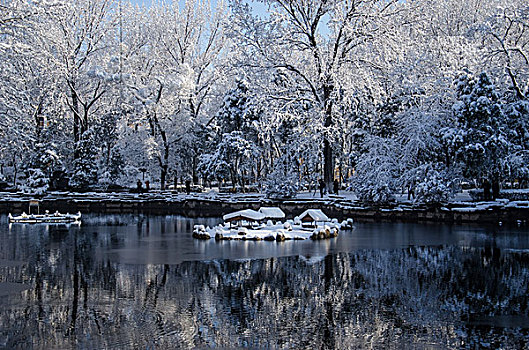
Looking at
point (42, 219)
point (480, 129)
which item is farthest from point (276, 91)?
point (42, 219)

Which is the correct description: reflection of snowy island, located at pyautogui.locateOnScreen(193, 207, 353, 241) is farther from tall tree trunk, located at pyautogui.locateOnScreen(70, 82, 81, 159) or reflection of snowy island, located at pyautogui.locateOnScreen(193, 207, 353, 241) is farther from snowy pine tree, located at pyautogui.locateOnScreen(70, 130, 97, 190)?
tall tree trunk, located at pyautogui.locateOnScreen(70, 82, 81, 159)

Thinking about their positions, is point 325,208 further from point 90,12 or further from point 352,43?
point 90,12

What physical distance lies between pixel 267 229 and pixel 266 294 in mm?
11011

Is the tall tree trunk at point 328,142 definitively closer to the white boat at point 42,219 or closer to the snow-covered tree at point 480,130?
the snow-covered tree at point 480,130

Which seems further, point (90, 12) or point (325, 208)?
point (90, 12)

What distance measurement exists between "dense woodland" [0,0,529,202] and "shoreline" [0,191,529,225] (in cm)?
83

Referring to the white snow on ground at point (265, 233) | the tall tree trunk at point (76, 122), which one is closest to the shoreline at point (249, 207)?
the tall tree trunk at point (76, 122)

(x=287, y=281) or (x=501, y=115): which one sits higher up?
(x=501, y=115)

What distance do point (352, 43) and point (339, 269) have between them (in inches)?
797

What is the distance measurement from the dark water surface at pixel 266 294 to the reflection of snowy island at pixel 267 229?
1173 millimetres

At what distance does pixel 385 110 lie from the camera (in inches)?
1511

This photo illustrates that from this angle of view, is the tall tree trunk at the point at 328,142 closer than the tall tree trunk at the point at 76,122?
Yes

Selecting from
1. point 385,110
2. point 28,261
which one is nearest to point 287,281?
point 28,261

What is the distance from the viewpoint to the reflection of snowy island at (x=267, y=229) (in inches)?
823
